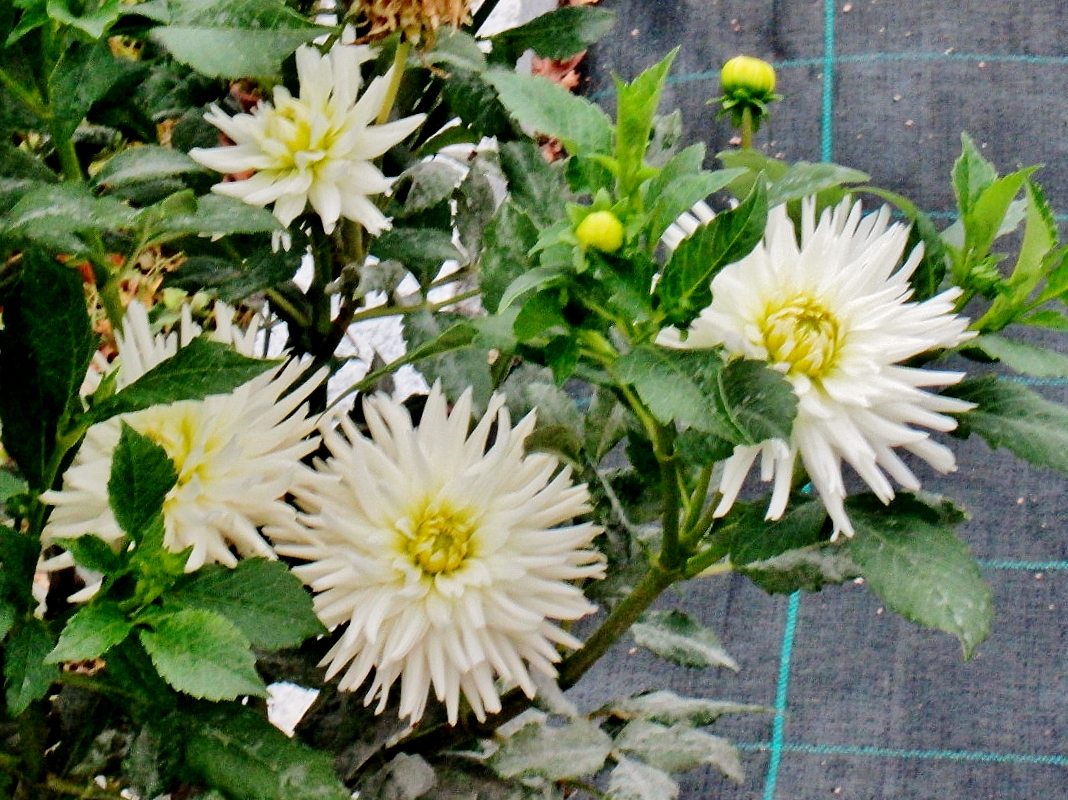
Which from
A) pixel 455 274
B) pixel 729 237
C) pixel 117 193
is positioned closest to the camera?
pixel 729 237

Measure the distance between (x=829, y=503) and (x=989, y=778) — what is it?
0.62m

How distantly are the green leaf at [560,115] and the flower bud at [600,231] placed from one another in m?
0.04

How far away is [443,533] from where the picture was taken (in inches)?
15.3

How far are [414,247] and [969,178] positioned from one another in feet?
0.66

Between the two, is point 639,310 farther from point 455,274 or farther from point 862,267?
point 455,274

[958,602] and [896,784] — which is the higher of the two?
[958,602]

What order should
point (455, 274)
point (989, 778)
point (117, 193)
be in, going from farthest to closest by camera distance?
1. point (989, 778)
2. point (455, 274)
3. point (117, 193)

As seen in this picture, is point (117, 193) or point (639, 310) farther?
point (117, 193)

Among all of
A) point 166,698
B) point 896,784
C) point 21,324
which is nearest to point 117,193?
point 21,324

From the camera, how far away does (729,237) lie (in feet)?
0.98

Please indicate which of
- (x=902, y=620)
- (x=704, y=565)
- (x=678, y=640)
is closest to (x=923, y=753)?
(x=902, y=620)

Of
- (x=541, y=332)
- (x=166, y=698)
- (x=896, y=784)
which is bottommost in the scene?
(x=896, y=784)

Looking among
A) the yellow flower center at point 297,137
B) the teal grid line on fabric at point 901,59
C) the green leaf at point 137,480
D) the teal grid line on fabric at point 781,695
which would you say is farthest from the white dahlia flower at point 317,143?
the teal grid line on fabric at point 901,59

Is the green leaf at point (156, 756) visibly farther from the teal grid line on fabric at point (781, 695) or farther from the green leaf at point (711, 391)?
the teal grid line on fabric at point (781, 695)
